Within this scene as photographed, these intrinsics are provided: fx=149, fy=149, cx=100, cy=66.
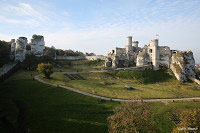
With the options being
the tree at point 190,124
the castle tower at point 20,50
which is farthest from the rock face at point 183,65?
the castle tower at point 20,50

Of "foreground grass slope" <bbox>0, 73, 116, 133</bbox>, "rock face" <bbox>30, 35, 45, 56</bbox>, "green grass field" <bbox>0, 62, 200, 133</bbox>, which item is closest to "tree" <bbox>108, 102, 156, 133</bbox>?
"green grass field" <bbox>0, 62, 200, 133</bbox>

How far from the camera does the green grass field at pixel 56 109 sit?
2805cm

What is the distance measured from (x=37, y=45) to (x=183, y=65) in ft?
270

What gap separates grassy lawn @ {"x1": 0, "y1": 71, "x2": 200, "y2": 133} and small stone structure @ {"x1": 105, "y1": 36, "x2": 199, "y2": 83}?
39.0 meters

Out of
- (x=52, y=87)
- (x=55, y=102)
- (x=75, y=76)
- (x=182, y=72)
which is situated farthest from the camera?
(x=182, y=72)

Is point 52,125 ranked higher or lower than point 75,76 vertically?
lower

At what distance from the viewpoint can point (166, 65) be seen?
8700 centimetres

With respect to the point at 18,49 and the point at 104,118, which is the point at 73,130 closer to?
the point at 104,118

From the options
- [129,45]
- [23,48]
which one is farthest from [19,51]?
[129,45]

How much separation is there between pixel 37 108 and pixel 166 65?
249ft

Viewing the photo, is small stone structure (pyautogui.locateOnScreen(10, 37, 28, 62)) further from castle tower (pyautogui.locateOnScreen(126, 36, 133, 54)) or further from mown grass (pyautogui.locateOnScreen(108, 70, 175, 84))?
castle tower (pyautogui.locateOnScreen(126, 36, 133, 54))

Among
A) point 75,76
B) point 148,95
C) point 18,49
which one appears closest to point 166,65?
point 148,95

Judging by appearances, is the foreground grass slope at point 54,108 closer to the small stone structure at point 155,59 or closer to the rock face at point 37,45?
the rock face at point 37,45

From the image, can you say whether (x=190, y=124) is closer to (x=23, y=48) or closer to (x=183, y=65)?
(x=183, y=65)
